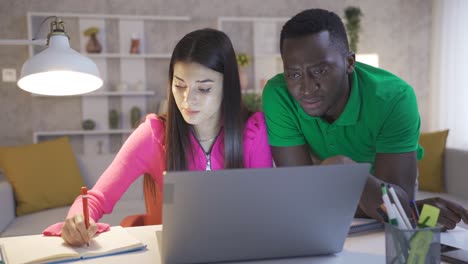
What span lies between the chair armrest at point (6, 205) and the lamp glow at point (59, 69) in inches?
62.3

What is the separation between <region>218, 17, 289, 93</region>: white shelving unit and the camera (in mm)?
4270

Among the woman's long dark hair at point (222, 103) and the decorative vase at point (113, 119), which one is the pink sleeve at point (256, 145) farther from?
the decorative vase at point (113, 119)

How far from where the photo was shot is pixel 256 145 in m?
1.48

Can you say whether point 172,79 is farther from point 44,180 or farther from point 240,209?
point 44,180

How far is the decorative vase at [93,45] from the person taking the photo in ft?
12.9

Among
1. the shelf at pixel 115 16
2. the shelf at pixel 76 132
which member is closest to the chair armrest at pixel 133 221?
the shelf at pixel 76 132

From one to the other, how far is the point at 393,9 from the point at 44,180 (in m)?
3.56

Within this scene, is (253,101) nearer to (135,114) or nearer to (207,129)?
(135,114)

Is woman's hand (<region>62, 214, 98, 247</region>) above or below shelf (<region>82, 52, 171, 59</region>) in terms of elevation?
below

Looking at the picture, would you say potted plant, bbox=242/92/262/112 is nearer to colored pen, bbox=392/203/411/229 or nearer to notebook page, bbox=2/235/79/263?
notebook page, bbox=2/235/79/263

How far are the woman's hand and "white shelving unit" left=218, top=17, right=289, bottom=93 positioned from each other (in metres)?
3.34

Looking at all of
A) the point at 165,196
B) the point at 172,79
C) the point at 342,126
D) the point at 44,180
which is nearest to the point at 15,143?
the point at 44,180

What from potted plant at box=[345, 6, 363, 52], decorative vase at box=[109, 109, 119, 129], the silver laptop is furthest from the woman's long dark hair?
potted plant at box=[345, 6, 363, 52]

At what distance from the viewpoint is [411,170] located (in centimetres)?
125
